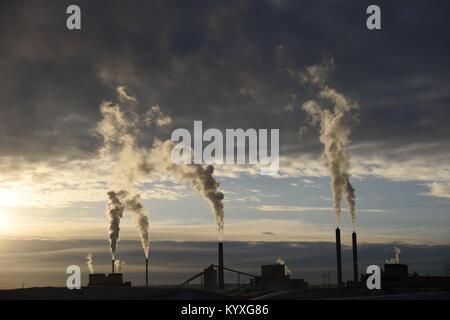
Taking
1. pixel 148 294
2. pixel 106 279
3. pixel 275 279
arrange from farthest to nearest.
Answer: pixel 275 279 < pixel 106 279 < pixel 148 294

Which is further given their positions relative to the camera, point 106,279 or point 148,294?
point 106,279

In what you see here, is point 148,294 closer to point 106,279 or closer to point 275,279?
point 106,279

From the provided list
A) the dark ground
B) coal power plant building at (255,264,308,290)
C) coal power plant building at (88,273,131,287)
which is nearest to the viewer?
the dark ground

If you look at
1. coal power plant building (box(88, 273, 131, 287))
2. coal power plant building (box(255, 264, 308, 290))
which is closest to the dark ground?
coal power plant building (box(88, 273, 131, 287))

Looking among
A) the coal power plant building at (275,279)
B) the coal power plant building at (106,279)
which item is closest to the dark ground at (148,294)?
the coal power plant building at (106,279)

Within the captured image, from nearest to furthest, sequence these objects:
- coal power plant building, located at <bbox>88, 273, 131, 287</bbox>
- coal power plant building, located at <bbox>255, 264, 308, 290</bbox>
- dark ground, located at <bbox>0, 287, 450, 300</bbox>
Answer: dark ground, located at <bbox>0, 287, 450, 300</bbox> → coal power plant building, located at <bbox>88, 273, 131, 287</bbox> → coal power plant building, located at <bbox>255, 264, 308, 290</bbox>

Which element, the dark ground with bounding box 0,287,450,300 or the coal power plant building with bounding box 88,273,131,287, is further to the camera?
the coal power plant building with bounding box 88,273,131,287

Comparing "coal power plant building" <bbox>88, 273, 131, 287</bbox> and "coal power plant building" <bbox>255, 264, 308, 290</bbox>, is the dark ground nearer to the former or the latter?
"coal power plant building" <bbox>88, 273, 131, 287</bbox>

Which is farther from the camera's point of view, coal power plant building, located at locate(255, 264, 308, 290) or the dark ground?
coal power plant building, located at locate(255, 264, 308, 290)

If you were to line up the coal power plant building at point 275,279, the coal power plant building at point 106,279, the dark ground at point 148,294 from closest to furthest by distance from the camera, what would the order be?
the dark ground at point 148,294
the coal power plant building at point 106,279
the coal power plant building at point 275,279

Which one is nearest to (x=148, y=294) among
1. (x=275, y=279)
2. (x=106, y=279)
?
(x=106, y=279)

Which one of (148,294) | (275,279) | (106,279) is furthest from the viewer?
(275,279)

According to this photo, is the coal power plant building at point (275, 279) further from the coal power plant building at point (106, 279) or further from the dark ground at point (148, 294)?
the dark ground at point (148, 294)
